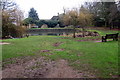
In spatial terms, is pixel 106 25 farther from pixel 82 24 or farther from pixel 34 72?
pixel 34 72

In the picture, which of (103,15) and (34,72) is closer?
(34,72)

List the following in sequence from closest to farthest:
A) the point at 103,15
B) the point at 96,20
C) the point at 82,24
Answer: the point at 82,24 → the point at 103,15 → the point at 96,20

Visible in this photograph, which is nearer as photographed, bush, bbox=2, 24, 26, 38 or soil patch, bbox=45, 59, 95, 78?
soil patch, bbox=45, 59, 95, 78

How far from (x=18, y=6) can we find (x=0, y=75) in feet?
77.5

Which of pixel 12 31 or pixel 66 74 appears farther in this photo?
pixel 12 31

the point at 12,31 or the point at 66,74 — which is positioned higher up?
the point at 12,31

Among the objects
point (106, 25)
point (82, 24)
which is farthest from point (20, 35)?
point (106, 25)

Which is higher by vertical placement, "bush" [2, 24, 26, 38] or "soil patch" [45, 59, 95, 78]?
"bush" [2, 24, 26, 38]

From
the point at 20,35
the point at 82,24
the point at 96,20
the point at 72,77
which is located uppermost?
the point at 96,20

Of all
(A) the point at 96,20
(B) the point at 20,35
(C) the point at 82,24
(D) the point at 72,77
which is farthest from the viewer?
(A) the point at 96,20

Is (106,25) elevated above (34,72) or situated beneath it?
elevated above

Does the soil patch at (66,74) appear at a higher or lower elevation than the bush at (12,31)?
lower

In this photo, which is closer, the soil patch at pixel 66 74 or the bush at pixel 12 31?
the soil patch at pixel 66 74

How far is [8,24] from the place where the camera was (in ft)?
71.3
